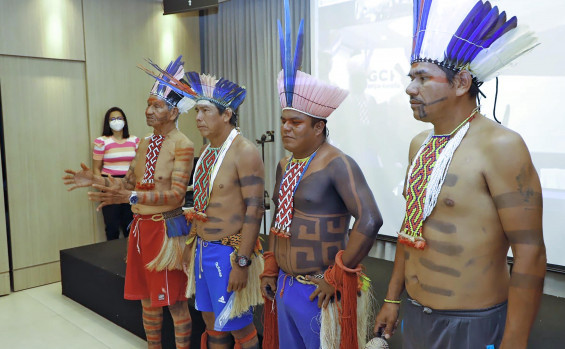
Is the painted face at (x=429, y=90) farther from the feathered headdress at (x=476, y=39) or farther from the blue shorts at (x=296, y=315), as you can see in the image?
the blue shorts at (x=296, y=315)

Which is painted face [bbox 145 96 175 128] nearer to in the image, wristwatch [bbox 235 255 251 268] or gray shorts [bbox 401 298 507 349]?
wristwatch [bbox 235 255 251 268]

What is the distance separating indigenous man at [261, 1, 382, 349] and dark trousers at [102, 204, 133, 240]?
3.43 m

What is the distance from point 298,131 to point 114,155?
343cm

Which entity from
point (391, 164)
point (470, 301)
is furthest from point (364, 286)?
point (391, 164)

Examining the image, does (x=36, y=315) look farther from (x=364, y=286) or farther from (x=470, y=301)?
(x=470, y=301)

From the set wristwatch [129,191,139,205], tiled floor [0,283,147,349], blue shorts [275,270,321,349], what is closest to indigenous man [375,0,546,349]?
blue shorts [275,270,321,349]

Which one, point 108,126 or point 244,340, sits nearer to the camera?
point 244,340

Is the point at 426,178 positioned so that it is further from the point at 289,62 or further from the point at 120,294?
the point at 120,294

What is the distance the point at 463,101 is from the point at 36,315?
3822mm

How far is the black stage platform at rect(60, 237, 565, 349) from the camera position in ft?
8.17

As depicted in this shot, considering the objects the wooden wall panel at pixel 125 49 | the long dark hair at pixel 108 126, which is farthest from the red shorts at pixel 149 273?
the wooden wall panel at pixel 125 49

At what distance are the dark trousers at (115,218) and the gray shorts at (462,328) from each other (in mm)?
4104

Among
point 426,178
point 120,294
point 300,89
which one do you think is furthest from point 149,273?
point 426,178

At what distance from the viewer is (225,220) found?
2.31 meters
